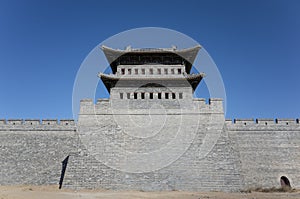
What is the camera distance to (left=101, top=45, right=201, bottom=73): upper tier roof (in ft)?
61.8

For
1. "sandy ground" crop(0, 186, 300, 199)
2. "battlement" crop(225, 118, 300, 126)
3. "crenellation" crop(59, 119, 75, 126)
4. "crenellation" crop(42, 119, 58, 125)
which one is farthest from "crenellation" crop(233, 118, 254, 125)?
"crenellation" crop(42, 119, 58, 125)

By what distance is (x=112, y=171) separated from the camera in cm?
1384

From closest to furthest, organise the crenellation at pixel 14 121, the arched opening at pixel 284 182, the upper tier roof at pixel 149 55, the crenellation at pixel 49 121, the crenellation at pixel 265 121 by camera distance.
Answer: the arched opening at pixel 284 182 < the crenellation at pixel 265 121 < the crenellation at pixel 14 121 < the crenellation at pixel 49 121 < the upper tier roof at pixel 149 55

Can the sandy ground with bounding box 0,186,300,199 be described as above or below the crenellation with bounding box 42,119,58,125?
below

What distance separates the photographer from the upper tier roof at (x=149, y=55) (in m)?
18.8

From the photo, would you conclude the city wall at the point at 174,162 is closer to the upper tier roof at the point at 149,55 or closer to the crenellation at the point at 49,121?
the crenellation at the point at 49,121

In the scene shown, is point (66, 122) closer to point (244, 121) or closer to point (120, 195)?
point (120, 195)

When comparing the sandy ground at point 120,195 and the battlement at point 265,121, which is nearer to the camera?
the sandy ground at point 120,195

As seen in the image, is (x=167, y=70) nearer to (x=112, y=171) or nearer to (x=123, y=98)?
(x=123, y=98)

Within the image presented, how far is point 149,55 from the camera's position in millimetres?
19016

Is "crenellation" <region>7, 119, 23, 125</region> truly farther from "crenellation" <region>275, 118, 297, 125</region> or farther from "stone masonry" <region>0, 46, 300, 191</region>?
"crenellation" <region>275, 118, 297, 125</region>

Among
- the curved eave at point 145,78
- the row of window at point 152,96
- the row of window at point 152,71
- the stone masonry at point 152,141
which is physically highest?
the row of window at point 152,71

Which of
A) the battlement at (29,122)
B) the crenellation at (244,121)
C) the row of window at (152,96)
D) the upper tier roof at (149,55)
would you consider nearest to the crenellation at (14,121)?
the battlement at (29,122)

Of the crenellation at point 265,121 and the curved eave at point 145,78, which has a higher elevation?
the curved eave at point 145,78
